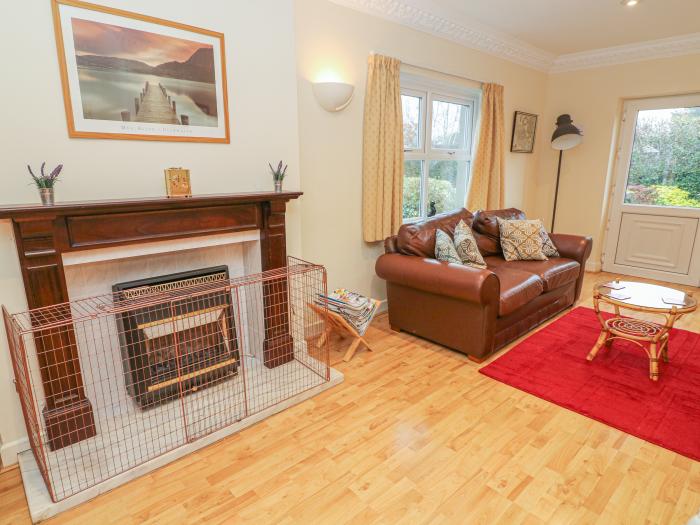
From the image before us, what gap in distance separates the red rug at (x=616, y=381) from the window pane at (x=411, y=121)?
208 cm

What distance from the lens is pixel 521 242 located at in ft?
12.4

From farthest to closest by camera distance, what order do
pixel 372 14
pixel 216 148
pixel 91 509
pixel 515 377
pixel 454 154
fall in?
pixel 454 154 < pixel 372 14 < pixel 515 377 < pixel 216 148 < pixel 91 509

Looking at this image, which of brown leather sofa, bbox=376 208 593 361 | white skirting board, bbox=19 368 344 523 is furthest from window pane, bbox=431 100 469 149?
white skirting board, bbox=19 368 344 523

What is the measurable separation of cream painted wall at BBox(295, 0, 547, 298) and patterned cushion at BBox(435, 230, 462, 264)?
2.20ft

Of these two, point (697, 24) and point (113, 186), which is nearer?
point (113, 186)

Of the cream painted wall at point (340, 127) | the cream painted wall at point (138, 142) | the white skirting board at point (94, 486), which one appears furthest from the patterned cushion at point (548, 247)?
the white skirting board at point (94, 486)

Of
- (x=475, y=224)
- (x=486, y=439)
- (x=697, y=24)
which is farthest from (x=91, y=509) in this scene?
(x=697, y=24)

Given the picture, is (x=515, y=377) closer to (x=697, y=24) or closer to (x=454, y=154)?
(x=454, y=154)

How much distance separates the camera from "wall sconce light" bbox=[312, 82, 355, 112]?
295cm

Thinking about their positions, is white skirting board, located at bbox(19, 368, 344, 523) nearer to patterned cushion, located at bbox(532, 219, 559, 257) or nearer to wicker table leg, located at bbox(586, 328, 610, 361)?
wicker table leg, located at bbox(586, 328, 610, 361)

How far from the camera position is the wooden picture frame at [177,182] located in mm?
2129

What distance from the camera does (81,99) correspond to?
1922 mm

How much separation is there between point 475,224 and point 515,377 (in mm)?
1732

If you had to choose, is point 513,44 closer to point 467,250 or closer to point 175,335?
point 467,250
